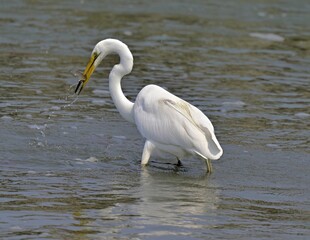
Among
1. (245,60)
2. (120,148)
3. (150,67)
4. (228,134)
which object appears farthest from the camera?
(245,60)

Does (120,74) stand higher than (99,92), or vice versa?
(120,74)

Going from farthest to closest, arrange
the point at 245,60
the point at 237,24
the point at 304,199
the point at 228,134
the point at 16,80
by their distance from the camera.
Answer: the point at 237,24 < the point at 245,60 < the point at 16,80 < the point at 228,134 < the point at 304,199

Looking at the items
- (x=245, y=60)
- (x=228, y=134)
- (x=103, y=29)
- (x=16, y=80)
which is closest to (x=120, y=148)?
(x=228, y=134)

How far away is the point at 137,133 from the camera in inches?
453

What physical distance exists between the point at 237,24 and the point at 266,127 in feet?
25.8

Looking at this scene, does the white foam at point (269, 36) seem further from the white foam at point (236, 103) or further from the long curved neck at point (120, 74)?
the long curved neck at point (120, 74)

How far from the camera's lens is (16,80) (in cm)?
1376

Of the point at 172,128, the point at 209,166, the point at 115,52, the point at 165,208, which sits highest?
the point at 115,52

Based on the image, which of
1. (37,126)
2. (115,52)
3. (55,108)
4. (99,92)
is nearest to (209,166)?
(115,52)

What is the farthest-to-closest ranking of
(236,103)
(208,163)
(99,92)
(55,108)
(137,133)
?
(99,92), (236,103), (55,108), (137,133), (208,163)

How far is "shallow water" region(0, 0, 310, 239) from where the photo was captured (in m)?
7.88

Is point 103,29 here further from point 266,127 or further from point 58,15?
point 266,127

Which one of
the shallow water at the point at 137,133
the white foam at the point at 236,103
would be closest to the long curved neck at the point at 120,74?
the shallow water at the point at 137,133

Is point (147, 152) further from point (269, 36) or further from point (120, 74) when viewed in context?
point (269, 36)
